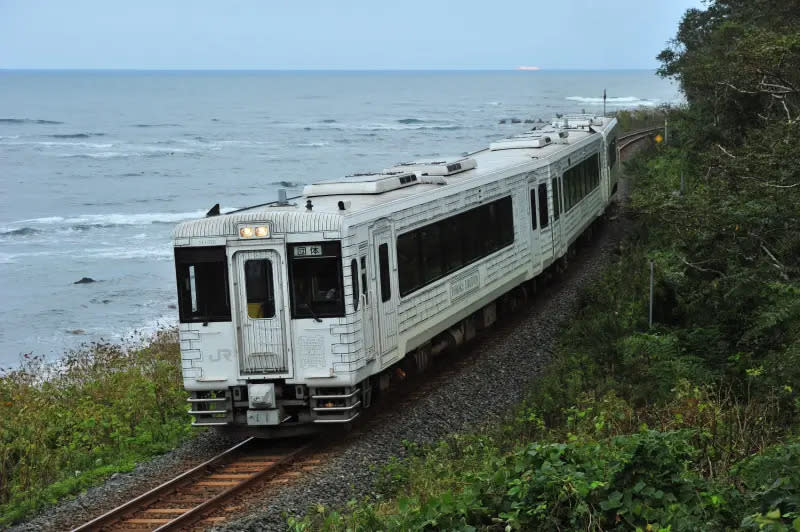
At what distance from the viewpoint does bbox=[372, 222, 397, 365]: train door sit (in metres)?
12.2

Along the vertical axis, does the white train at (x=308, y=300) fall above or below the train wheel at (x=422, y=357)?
above

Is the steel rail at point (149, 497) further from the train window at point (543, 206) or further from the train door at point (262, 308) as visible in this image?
the train window at point (543, 206)

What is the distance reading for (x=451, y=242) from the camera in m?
14.7

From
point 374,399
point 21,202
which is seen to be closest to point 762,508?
point 374,399

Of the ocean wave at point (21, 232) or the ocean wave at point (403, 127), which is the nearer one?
the ocean wave at point (21, 232)

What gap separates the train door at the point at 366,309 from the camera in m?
11.8

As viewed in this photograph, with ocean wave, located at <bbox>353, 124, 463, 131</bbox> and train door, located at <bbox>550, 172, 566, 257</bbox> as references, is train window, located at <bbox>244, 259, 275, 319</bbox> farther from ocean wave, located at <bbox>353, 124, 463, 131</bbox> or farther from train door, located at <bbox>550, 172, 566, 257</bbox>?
ocean wave, located at <bbox>353, 124, 463, 131</bbox>

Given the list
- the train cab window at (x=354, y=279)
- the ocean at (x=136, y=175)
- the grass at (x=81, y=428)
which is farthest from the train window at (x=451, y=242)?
the ocean at (x=136, y=175)

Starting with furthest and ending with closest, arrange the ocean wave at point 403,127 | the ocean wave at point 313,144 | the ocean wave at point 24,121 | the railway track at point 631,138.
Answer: the ocean wave at point 24,121 < the ocean wave at point 403,127 < the ocean wave at point 313,144 < the railway track at point 631,138

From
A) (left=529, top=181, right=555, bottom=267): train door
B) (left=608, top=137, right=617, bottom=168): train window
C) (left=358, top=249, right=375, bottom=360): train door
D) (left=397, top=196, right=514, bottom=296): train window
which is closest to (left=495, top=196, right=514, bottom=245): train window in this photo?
(left=397, top=196, right=514, bottom=296): train window

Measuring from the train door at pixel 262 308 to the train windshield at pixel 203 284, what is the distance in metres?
0.18

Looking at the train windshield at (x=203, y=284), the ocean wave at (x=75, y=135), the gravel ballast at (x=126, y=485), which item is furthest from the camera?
the ocean wave at (x=75, y=135)

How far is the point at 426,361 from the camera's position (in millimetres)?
14773

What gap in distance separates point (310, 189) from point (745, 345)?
6.05 metres
